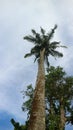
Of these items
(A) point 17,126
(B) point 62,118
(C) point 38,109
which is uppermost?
(B) point 62,118

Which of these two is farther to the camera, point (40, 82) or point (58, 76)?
point (58, 76)

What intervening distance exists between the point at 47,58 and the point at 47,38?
2557 millimetres

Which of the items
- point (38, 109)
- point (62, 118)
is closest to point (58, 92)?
point (62, 118)

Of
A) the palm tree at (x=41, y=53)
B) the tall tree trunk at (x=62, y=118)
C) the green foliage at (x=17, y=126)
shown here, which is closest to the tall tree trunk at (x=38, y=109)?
the palm tree at (x=41, y=53)

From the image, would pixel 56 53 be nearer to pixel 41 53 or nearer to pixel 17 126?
pixel 41 53

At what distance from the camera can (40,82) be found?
28.1 m

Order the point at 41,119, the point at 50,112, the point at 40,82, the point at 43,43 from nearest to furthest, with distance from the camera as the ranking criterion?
the point at 41,119 → the point at 40,82 → the point at 43,43 → the point at 50,112

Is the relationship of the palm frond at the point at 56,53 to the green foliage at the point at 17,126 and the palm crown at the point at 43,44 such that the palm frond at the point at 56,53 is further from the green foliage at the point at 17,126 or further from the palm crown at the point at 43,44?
the green foliage at the point at 17,126

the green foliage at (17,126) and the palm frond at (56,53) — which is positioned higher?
the palm frond at (56,53)

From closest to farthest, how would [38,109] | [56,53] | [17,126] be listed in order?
[38,109] → [17,126] → [56,53]

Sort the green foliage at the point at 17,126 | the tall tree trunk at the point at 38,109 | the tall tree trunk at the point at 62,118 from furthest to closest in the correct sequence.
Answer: the tall tree trunk at the point at 62,118, the green foliage at the point at 17,126, the tall tree trunk at the point at 38,109

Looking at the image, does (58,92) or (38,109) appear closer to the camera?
(38,109)

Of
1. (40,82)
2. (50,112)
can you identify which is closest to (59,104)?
(50,112)

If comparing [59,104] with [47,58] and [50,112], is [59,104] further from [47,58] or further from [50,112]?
[47,58]
